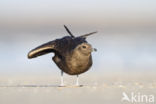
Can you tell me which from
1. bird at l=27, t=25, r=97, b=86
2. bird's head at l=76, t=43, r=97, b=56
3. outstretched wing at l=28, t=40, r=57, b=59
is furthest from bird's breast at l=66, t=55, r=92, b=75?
outstretched wing at l=28, t=40, r=57, b=59

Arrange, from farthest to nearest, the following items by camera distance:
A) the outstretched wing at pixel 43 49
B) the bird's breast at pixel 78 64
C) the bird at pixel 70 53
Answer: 1. the outstretched wing at pixel 43 49
2. the bird's breast at pixel 78 64
3. the bird at pixel 70 53

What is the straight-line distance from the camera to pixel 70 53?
119ft

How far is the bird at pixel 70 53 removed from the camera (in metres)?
35.6

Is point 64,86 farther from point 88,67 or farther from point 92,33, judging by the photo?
point 92,33

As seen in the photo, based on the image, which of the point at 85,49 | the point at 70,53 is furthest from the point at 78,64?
the point at 85,49

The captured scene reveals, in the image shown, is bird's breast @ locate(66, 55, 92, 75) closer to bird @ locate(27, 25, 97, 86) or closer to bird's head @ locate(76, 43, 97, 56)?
bird @ locate(27, 25, 97, 86)

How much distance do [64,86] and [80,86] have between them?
3.51 feet

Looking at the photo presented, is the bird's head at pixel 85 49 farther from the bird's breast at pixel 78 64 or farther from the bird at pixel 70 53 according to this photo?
the bird's breast at pixel 78 64

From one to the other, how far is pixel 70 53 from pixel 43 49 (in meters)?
2.79

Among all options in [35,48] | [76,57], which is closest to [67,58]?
[76,57]

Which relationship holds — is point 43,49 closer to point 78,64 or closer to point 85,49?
point 78,64

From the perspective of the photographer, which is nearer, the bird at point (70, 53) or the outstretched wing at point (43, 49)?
the bird at point (70, 53)

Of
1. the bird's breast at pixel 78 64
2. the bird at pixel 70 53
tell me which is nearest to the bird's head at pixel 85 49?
the bird at pixel 70 53

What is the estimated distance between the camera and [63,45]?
37.2 metres
